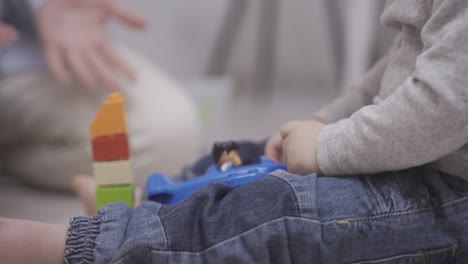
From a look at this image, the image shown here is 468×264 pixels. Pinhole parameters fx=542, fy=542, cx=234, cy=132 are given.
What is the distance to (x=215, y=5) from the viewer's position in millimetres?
1687

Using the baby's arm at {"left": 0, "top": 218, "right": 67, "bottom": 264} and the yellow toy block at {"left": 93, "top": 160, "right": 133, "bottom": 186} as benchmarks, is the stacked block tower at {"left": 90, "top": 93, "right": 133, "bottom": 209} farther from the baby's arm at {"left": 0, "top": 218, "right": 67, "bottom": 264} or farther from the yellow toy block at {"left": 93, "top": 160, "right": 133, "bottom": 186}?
the baby's arm at {"left": 0, "top": 218, "right": 67, "bottom": 264}

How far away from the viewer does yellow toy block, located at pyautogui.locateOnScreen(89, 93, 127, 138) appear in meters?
0.56

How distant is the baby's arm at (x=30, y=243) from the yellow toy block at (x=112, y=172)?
0.38ft

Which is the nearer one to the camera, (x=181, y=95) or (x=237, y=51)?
(x=181, y=95)

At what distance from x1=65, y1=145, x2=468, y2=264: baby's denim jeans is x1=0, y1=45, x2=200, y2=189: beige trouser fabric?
544mm

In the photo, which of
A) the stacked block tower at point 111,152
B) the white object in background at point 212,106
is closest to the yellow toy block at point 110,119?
the stacked block tower at point 111,152

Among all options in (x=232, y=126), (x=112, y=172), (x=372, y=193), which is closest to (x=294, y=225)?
(x=372, y=193)

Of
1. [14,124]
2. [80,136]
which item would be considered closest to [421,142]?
[80,136]

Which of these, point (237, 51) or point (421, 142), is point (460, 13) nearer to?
point (421, 142)

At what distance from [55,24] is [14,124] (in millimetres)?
210

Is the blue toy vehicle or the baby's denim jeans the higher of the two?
the blue toy vehicle

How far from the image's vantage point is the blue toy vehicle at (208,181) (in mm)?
550

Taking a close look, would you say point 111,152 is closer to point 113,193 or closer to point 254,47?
point 113,193

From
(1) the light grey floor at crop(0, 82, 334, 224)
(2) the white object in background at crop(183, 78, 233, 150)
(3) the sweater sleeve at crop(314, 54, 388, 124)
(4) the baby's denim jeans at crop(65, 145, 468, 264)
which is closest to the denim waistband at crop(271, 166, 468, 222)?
(4) the baby's denim jeans at crop(65, 145, 468, 264)
